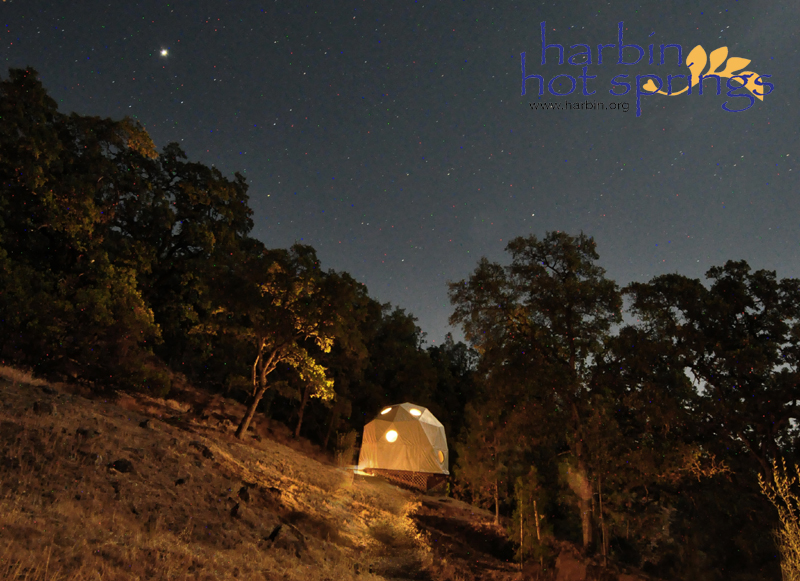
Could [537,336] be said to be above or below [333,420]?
above

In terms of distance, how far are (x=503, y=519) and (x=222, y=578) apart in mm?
22655

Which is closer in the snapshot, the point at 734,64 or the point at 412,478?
the point at 734,64

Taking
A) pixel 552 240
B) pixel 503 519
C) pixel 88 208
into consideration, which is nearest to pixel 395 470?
pixel 503 519

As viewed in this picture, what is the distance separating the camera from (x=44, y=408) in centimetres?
920

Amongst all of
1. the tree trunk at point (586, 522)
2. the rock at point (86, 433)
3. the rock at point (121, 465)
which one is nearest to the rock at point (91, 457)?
the rock at point (121, 465)

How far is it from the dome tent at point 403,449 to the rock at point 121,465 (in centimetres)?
1963

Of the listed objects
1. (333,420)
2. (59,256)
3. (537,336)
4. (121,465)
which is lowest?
(121,465)

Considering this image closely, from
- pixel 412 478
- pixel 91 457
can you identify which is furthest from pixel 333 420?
pixel 91 457

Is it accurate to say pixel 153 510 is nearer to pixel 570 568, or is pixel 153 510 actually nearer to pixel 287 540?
pixel 287 540

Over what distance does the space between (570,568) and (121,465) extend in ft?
43.0

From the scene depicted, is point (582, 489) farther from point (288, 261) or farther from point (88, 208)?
point (88, 208)

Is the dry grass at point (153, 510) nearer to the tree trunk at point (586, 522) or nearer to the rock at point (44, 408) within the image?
the rock at point (44, 408)

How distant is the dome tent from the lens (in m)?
26.3

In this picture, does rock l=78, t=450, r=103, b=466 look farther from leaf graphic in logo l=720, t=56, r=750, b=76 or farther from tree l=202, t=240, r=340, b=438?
leaf graphic in logo l=720, t=56, r=750, b=76
